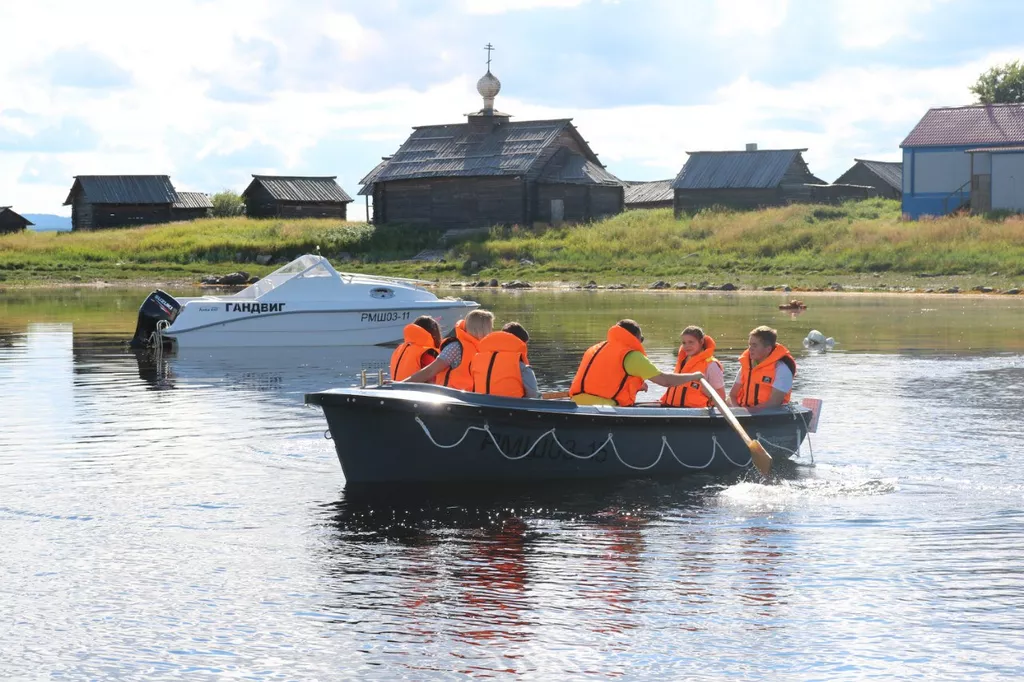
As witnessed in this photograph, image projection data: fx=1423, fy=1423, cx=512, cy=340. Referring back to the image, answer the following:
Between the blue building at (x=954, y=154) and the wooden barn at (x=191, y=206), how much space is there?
1751 inches

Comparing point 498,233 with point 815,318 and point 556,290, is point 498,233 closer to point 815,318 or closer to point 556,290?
point 556,290

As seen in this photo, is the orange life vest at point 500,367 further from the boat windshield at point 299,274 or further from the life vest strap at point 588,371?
the boat windshield at point 299,274

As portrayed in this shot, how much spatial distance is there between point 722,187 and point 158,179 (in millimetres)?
36344

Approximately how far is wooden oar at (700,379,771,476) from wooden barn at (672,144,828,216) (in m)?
52.8

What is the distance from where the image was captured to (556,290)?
5216 centimetres

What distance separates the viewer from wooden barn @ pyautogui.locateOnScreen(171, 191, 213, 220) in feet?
285

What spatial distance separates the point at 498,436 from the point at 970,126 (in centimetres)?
5447

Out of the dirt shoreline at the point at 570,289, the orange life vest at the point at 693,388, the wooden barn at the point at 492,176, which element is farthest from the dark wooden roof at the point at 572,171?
the orange life vest at the point at 693,388

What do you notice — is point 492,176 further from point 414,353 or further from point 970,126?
point 414,353

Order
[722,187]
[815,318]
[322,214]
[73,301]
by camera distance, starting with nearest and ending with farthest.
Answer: [815,318]
[73,301]
[722,187]
[322,214]

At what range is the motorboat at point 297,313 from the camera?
3000 cm

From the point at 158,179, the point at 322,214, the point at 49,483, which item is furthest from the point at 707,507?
the point at 158,179

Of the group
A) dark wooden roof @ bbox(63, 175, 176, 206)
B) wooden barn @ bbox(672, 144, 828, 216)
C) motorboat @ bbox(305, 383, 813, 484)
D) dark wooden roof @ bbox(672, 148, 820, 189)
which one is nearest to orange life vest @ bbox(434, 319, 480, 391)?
motorboat @ bbox(305, 383, 813, 484)

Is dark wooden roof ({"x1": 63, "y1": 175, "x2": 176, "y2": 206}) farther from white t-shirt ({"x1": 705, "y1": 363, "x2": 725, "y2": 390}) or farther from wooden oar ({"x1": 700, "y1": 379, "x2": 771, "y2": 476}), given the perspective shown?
wooden oar ({"x1": 700, "y1": 379, "x2": 771, "y2": 476})
